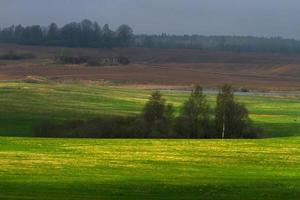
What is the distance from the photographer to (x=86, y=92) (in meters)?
85.1

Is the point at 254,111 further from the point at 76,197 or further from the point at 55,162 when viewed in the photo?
the point at 76,197

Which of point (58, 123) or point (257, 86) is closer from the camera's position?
point (58, 123)

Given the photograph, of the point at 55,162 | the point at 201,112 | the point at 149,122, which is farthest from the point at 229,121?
the point at 55,162

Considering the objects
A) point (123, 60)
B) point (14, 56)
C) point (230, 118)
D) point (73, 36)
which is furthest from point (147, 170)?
point (73, 36)

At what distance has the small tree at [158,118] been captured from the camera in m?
48.2

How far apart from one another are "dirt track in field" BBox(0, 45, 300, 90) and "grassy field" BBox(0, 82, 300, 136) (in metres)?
11.5

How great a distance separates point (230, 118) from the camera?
49.6m

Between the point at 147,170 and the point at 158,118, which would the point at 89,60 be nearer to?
the point at 158,118

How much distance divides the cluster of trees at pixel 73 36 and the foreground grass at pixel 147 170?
416ft

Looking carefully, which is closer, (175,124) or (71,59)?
(175,124)

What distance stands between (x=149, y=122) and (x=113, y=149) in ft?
57.1

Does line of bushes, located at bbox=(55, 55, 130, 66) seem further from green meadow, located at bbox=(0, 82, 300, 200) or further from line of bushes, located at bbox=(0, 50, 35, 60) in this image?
green meadow, located at bbox=(0, 82, 300, 200)

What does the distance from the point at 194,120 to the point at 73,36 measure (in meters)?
121

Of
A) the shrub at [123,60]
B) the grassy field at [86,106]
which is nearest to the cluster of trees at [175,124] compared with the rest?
the grassy field at [86,106]
